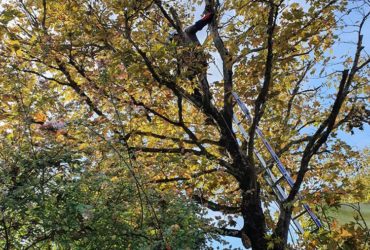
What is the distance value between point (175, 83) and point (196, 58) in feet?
1.67

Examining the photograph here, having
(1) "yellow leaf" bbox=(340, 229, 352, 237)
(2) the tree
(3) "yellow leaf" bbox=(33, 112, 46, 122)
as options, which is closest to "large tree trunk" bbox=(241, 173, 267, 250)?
(2) the tree

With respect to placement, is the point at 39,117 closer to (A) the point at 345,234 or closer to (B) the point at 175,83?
(B) the point at 175,83

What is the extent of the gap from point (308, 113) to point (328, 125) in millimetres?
5251

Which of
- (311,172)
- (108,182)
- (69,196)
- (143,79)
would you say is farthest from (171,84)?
(311,172)

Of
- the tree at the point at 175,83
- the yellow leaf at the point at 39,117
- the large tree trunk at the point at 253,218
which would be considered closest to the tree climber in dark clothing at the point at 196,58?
the tree at the point at 175,83

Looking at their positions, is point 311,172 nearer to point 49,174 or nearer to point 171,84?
point 171,84

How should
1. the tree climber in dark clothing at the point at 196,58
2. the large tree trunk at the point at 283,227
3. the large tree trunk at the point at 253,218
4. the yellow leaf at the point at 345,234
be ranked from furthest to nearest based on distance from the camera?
the large tree trunk at the point at 253,218 → the tree climber in dark clothing at the point at 196,58 → the large tree trunk at the point at 283,227 → the yellow leaf at the point at 345,234

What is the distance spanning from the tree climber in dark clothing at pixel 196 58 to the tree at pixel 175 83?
0.04 m

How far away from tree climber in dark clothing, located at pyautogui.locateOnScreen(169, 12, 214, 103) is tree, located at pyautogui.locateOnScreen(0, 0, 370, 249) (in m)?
0.04

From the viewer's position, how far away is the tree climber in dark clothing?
5.79 metres

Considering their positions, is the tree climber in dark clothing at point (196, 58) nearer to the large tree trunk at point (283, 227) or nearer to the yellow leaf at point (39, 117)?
the yellow leaf at point (39, 117)

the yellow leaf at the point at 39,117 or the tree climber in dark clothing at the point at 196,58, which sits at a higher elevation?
the tree climber in dark clothing at the point at 196,58

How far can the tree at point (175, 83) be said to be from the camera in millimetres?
5066

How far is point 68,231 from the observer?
145 inches
